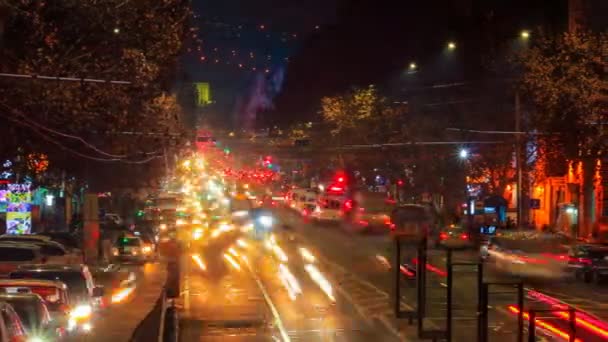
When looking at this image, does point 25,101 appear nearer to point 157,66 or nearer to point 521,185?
point 157,66

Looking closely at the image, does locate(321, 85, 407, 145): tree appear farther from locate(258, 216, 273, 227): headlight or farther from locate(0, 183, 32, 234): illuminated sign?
locate(0, 183, 32, 234): illuminated sign

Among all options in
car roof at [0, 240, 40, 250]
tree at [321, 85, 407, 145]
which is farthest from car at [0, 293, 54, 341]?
tree at [321, 85, 407, 145]

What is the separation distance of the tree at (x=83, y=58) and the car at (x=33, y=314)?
8.10 metres

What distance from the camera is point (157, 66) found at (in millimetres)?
25516

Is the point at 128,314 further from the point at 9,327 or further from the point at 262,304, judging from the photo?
the point at 9,327

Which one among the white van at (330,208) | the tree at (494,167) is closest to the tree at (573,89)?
the tree at (494,167)

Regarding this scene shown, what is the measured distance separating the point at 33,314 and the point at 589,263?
22.9 m

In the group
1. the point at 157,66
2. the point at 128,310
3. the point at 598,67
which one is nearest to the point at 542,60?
the point at 598,67

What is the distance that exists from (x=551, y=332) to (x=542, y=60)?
21502 mm

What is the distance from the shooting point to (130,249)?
4325cm

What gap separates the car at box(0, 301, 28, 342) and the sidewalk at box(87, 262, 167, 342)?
8032mm

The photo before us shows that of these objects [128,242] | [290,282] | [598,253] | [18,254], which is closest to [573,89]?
[598,253]

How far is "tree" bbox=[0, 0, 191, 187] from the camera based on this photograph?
842 inches

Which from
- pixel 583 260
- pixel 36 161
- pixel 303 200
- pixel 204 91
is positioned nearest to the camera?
pixel 36 161
